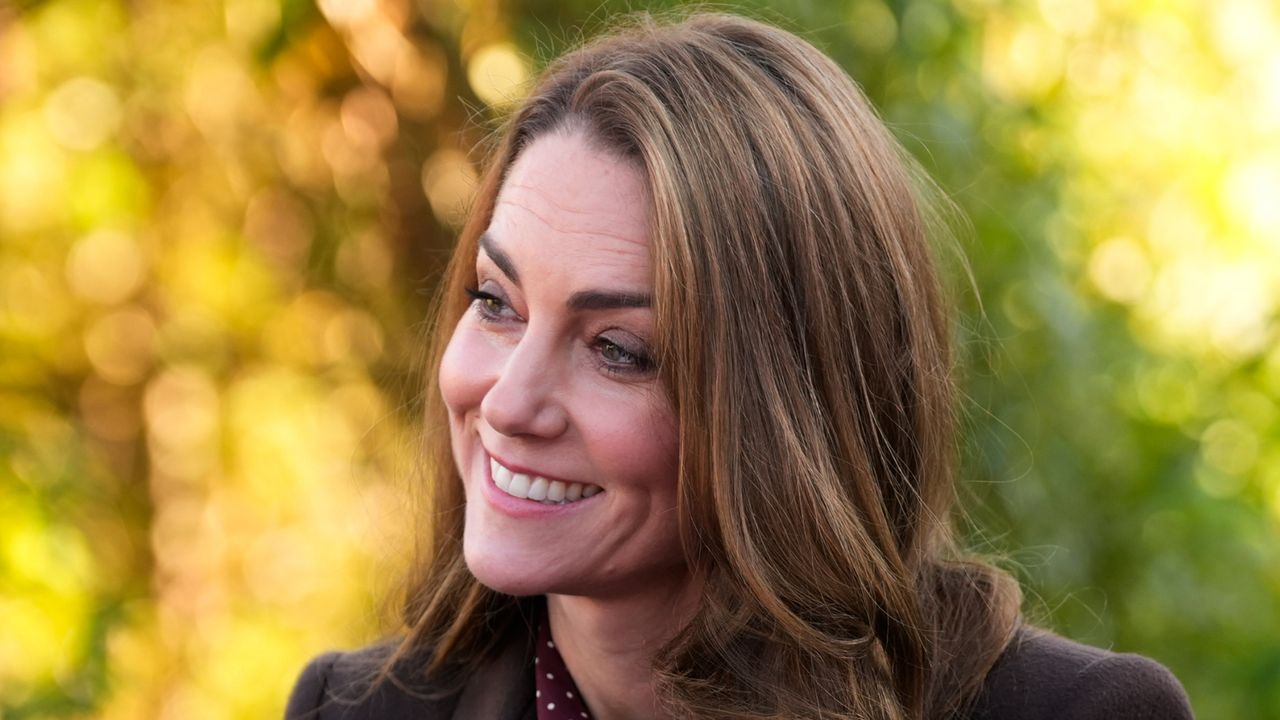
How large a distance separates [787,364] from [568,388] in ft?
0.88

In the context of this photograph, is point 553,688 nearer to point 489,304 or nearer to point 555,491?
point 555,491

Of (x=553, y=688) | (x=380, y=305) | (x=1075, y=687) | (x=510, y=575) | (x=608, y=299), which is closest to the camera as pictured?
(x=608, y=299)

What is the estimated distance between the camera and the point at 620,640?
79.7 inches

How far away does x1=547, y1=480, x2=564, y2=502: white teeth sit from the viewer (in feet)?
6.02

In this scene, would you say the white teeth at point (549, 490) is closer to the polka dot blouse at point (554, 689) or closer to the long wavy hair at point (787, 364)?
the long wavy hair at point (787, 364)

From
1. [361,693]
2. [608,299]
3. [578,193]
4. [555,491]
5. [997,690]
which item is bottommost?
[361,693]

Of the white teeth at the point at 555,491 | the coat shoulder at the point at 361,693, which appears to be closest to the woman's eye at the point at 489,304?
the white teeth at the point at 555,491

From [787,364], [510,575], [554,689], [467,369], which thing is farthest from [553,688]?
[787,364]

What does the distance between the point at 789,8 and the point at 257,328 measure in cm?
153

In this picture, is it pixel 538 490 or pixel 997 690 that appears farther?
pixel 997 690

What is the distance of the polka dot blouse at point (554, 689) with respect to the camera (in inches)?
83.0

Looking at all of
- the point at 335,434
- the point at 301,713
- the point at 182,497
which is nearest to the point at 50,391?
the point at 182,497

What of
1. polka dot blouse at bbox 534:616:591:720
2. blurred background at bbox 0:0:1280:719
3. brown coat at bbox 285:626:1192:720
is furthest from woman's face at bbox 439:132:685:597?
blurred background at bbox 0:0:1280:719

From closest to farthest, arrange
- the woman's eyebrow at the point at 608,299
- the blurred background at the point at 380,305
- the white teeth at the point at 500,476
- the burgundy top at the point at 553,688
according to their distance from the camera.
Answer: the woman's eyebrow at the point at 608,299
the white teeth at the point at 500,476
the burgundy top at the point at 553,688
the blurred background at the point at 380,305
